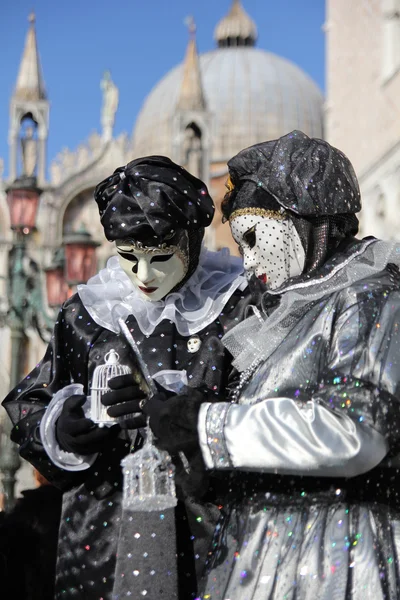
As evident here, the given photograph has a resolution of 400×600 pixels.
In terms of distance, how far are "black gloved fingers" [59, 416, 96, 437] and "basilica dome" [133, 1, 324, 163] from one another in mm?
23785

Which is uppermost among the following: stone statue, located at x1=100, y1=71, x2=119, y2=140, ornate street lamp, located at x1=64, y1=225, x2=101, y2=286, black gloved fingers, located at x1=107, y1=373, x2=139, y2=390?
stone statue, located at x1=100, y1=71, x2=119, y2=140

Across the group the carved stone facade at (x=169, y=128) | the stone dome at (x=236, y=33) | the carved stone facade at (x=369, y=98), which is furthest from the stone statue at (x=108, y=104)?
the stone dome at (x=236, y=33)

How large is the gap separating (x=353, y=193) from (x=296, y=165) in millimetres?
121

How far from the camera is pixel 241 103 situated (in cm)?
2809

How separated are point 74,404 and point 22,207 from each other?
18.0 feet

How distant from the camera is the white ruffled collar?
2375 millimetres

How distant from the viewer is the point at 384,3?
37.0 ft

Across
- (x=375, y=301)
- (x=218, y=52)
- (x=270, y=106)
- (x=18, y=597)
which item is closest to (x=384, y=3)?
(x=18, y=597)

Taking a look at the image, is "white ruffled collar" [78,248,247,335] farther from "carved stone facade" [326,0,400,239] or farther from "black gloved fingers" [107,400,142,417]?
"carved stone facade" [326,0,400,239]

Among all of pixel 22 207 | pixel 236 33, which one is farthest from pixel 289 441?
pixel 236 33

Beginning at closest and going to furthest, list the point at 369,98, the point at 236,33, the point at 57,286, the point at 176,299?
the point at 176,299 < the point at 57,286 < the point at 369,98 < the point at 236,33

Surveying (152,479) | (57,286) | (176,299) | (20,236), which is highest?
(20,236)

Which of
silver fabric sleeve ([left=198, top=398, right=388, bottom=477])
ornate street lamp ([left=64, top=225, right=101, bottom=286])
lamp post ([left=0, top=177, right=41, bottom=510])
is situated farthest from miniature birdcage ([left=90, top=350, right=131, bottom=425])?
ornate street lamp ([left=64, top=225, right=101, bottom=286])

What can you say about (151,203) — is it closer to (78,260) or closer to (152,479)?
(152,479)
